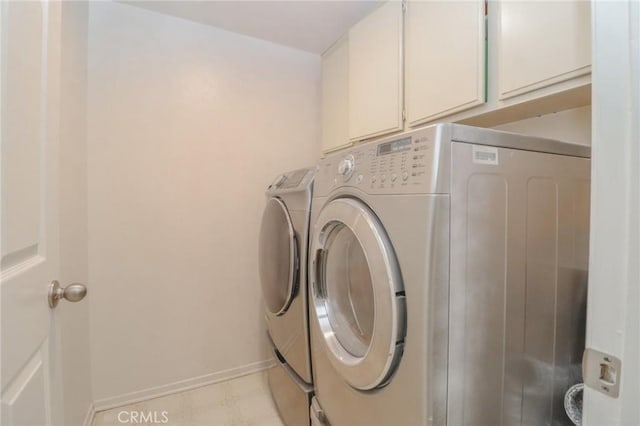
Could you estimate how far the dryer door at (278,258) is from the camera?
141cm

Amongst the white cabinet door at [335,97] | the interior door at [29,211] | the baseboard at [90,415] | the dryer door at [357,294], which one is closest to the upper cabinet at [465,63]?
the white cabinet door at [335,97]

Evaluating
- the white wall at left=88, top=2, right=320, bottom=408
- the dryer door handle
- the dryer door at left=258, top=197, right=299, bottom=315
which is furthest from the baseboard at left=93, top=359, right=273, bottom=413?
the dryer door handle

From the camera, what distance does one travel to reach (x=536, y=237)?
852 mm

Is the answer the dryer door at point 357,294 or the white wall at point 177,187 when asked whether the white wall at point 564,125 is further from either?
the white wall at point 177,187

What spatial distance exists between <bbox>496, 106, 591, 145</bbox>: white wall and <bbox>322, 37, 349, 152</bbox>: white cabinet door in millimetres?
982

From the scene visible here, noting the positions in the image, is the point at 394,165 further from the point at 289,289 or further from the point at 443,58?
the point at 289,289

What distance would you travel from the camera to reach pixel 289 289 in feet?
4.64

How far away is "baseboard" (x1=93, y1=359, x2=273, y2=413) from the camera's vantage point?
179 centimetres

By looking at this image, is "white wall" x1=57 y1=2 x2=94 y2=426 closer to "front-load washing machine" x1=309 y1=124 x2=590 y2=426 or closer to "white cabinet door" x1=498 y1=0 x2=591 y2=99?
"front-load washing machine" x1=309 y1=124 x2=590 y2=426

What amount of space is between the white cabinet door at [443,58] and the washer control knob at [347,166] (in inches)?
21.8

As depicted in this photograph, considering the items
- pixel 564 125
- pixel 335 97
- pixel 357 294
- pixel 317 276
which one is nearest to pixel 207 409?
pixel 317 276

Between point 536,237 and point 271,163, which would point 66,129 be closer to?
point 271,163

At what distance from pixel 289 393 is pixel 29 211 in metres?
1.36

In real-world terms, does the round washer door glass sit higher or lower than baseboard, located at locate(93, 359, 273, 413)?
higher
